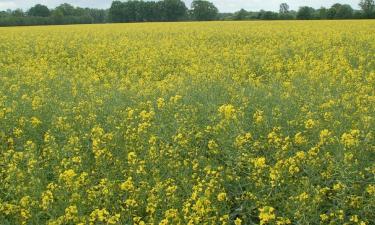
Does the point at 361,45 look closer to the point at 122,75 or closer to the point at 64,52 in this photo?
the point at 122,75

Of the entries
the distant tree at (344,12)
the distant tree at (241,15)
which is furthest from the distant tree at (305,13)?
the distant tree at (241,15)

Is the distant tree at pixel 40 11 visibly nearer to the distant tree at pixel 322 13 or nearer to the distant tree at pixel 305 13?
the distant tree at pixel 305 13

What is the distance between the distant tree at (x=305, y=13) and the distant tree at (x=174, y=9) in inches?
720

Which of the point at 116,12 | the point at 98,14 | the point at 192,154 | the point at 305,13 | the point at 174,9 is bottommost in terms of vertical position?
the point at 192,154

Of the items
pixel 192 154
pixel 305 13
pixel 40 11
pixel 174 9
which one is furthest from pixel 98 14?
pixel 192 154

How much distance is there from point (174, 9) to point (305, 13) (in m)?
20.1

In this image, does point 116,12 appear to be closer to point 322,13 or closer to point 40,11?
point 40,11

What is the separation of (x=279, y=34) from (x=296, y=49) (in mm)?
5303

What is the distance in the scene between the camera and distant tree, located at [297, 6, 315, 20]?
4643cm

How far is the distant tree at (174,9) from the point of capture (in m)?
60.6

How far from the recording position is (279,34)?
18.5 meters

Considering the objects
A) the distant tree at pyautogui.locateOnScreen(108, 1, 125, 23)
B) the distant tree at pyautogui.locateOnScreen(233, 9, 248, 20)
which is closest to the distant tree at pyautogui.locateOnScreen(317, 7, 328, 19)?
the distant tree at pyautogui.locateOnScreen(233, 9, 248, 20)

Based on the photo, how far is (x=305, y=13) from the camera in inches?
1841

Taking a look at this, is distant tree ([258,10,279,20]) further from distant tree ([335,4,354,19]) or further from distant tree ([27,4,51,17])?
distant tree ([27,4,51,17])
